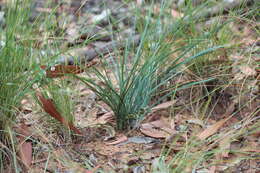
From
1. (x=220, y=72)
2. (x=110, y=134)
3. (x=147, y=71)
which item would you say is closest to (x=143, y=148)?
(x=110, y=134)

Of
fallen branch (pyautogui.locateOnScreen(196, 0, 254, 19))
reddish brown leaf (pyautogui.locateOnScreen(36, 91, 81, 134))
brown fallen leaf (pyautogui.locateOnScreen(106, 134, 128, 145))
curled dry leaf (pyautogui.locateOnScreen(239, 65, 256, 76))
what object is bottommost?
brown fallen leaf (pyautogui.locateOnScreen(106, 134, 128, 145))

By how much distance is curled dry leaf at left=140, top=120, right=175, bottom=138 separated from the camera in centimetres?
192

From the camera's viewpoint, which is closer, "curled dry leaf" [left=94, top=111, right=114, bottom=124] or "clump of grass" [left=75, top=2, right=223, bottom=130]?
"clump of grass" [left=75, top=2, right=223, bottom=130]

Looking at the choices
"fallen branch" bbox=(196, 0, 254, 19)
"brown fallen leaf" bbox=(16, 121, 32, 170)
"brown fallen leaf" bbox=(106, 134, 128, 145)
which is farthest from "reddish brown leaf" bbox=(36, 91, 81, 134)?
"fallen branch" bbox=(196, 0, 254, 19)

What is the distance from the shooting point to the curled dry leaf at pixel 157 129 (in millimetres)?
1917

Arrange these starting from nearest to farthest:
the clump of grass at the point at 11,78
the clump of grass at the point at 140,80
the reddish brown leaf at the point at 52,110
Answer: the clump of grass at the point at 11,78
the reddish brown leaf at the point at 52,110
the clump of grass at the point at 140,80

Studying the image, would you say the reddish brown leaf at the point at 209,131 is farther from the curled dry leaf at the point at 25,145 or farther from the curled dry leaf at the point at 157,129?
the curled dry leaf at the point at 25,145

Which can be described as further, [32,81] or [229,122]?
[229,122]

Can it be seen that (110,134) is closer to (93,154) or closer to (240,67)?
(93,154)

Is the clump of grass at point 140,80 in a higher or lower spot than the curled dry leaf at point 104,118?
higher

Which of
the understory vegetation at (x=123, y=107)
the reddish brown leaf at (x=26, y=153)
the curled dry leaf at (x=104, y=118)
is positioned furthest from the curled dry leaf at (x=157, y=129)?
the reddish brown leaf at (x=26, y=153)

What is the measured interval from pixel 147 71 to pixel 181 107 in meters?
0.40

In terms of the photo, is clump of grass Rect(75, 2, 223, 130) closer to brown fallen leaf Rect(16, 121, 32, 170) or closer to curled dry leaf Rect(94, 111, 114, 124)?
curled dry leaf Rect(94, 111, 114, 124)

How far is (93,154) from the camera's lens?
1.79 meters
